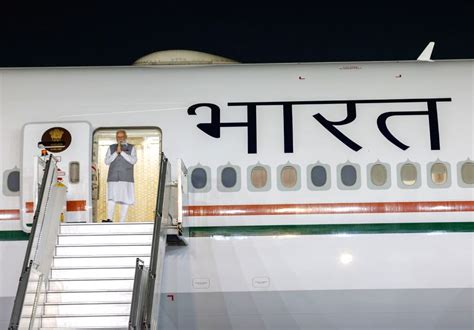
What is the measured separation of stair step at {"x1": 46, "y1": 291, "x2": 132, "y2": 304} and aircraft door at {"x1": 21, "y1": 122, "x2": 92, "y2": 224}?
1.40 meters

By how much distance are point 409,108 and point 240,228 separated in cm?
302

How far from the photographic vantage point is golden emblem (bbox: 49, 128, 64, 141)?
457 inches

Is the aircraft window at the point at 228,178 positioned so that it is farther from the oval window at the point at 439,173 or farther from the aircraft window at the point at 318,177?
the oval window at the point at 439,173

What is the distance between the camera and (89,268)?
10.4 meters

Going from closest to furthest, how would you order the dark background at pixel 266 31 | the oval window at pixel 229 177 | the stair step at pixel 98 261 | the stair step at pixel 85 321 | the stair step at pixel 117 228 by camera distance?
the stair step at pixel 85 321, the stair step at pixel 98 261, the stair step at pixel 117 228, the oval window at pixel 229 177, the dark background at pixel 266 31

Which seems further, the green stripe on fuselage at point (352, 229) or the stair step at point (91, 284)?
the green stripe on fuselage at point (352, 229)

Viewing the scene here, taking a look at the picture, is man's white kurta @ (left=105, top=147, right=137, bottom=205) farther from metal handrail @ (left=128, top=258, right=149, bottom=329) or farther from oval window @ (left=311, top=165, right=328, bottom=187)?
oval window @ (left=311, top=165, right=328, bottom=187)

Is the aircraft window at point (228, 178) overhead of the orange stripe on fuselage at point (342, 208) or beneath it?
overhead

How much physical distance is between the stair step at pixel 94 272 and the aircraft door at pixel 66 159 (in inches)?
42.9

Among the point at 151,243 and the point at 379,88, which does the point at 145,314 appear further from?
the point at 379,88

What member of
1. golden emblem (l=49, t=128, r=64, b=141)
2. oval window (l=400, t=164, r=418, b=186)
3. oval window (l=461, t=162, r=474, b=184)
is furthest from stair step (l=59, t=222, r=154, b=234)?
oval window (l=461, t=162, r=474, b=184)

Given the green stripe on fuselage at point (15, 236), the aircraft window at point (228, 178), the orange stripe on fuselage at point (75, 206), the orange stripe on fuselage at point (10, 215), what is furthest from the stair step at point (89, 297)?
the aircraft window at point (228, 178)

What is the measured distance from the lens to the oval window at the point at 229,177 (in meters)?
11.4

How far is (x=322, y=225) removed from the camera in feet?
36.4
